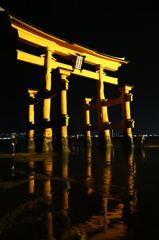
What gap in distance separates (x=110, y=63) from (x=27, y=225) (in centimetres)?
1993

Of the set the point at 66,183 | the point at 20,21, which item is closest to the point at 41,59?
the point at 20,21

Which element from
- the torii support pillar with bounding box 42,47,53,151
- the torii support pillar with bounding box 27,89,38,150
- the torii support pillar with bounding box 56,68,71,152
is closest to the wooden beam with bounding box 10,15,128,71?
the torii support pillar with bounding box 42,47,53,151

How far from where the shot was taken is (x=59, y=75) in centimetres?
1322

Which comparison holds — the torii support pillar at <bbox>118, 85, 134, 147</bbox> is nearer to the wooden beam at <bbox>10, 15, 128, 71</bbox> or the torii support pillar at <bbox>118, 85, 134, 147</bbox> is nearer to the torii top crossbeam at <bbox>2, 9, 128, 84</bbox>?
the torii top crossbeam at <bbox>2, 9, 128, 84</bbox>

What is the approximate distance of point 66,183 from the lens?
14.6ft

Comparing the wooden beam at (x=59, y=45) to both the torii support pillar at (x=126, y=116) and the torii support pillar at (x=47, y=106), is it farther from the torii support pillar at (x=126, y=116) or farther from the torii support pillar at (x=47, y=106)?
the torii support pillar at (x=126, y=116)

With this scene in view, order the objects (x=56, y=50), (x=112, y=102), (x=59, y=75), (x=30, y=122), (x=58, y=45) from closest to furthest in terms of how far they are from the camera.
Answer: (x=59, y=75), (x=56, y=50), (x=58, y=45), (x=30, y=122), (x=112, y=102)

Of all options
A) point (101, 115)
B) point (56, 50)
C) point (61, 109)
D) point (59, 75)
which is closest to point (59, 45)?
point (56, 50)

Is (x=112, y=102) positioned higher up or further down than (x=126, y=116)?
higher up

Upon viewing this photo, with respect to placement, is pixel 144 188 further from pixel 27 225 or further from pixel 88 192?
pixel 27 225

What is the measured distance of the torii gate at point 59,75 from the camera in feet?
43.8

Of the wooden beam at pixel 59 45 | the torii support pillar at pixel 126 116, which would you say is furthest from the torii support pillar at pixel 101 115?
the torii support pillar at pixel 126 116

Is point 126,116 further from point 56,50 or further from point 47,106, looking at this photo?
point 56,50

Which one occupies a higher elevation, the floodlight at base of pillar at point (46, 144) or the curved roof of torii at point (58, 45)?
the curved roof of torii at point (58, 45)
